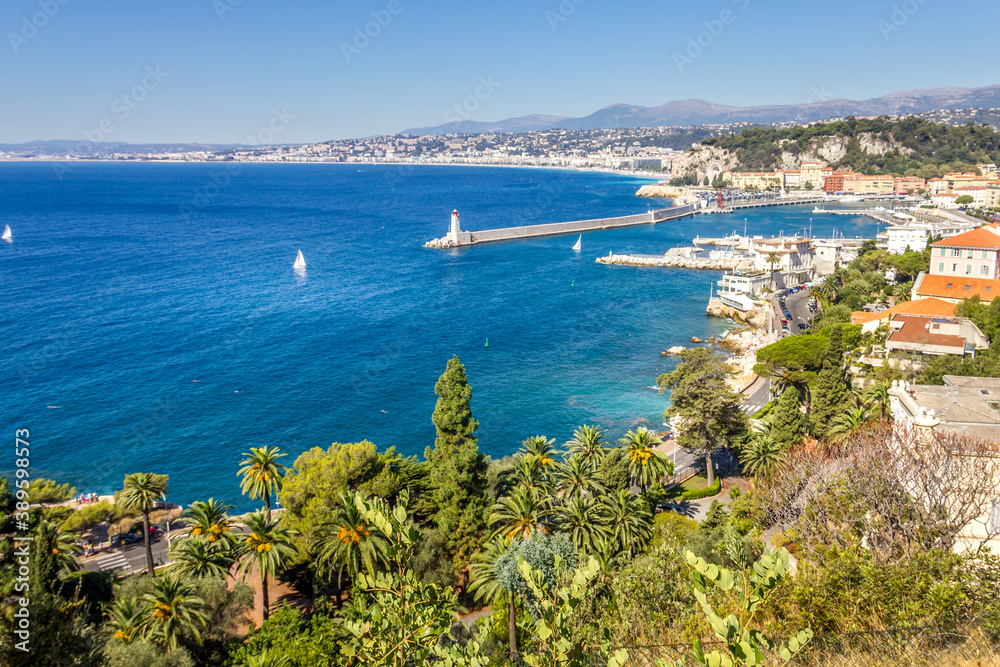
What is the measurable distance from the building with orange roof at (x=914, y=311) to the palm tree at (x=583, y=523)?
826 inches

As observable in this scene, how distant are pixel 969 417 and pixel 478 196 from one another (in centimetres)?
12988

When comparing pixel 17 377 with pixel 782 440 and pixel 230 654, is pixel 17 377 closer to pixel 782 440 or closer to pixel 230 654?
pixel 230 654

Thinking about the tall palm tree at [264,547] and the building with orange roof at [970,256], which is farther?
the building with orange roof at [970,256]

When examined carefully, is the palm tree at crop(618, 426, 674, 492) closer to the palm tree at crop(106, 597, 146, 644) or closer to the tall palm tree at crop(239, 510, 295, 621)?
the tall palm tree at crop(239, 510, 295, 621)

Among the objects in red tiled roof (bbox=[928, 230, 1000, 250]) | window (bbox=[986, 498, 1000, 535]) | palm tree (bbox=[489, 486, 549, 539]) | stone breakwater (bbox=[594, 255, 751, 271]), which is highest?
red tiled roof (bbox=[928, 230, 1000, 250])

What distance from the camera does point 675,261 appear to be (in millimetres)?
64500

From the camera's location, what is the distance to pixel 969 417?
47.0 feet

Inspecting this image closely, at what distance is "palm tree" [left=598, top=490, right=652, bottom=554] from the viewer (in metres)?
15.0

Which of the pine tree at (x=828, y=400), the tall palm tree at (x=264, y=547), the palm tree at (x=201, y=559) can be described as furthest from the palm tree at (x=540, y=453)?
the pine tree at (x=828, y=400)

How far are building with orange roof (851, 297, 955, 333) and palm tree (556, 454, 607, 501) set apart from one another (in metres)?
19.4

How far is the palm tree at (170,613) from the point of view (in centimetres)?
1098

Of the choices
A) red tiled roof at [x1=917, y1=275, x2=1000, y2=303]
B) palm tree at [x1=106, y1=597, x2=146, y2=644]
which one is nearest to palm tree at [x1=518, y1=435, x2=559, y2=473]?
palm tree at [x1=106, y1=597, x2=146, y2=644]

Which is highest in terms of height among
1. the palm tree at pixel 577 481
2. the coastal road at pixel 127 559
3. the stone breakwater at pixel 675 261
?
the palm tree at pixel 577 481

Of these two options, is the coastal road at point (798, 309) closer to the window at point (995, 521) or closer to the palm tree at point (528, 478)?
the palm tree at point (528, 478)
